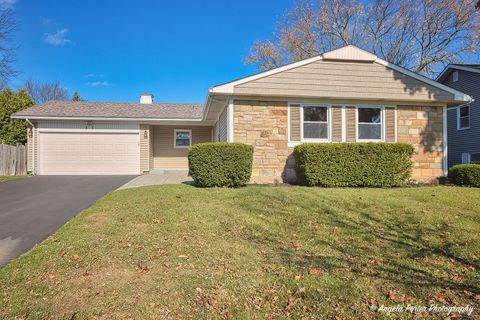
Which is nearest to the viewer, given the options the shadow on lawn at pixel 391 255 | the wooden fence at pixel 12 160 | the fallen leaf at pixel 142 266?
the shadow on lawn at pixel 391 255

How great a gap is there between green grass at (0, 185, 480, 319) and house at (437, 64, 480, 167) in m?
11.3

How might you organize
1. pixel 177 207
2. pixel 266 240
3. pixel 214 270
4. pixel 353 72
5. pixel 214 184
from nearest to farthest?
pixel 214 270 < pixel 266 240 < pixel 177 207 < pixel 214 184 < pixel 353 72

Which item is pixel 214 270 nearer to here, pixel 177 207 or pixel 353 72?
pixel 177 207

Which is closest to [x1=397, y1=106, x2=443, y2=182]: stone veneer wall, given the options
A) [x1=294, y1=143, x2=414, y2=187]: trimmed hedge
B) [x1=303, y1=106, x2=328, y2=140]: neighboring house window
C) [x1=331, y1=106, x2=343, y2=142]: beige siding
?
[x1=294, y1=143, x2=414, y2=187]: trimmed hedge

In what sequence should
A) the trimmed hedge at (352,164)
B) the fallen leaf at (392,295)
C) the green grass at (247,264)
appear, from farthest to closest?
the trimmed hedge at (352,164) → the fallen leaf at (392,295) → the green grass at (247,264)

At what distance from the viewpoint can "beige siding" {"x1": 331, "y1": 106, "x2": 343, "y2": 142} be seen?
396 inches

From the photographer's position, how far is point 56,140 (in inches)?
555

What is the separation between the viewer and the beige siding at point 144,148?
14570mm

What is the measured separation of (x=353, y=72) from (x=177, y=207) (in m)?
7.86

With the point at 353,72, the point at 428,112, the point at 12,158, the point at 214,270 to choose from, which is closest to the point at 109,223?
the point at 214,270

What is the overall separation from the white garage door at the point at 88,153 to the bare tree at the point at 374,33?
14.2m

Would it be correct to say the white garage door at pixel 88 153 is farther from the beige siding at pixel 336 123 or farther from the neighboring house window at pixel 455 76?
the neighboring house window at pixel 455 76

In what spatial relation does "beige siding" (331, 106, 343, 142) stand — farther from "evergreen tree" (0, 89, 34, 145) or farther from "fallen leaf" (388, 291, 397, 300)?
"evergreen tree" (0, 89, 34, 145)

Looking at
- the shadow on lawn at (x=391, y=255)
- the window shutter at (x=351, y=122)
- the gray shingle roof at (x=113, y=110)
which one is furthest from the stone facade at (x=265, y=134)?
the gray shingle roof at (x=113, y=110)
